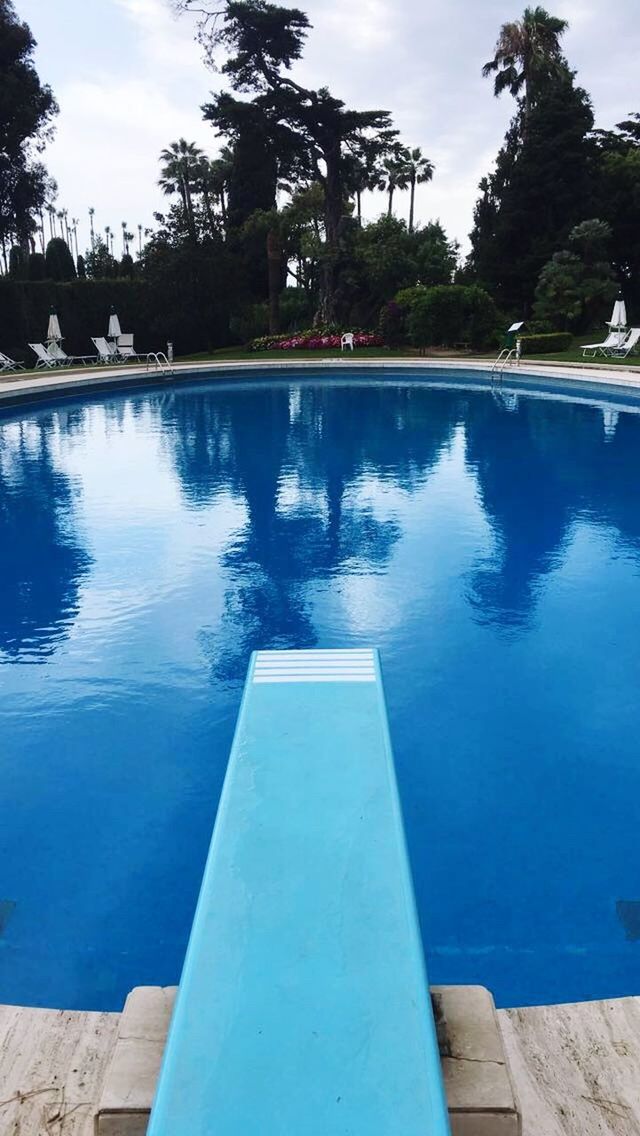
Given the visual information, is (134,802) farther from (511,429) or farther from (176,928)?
(511,429)

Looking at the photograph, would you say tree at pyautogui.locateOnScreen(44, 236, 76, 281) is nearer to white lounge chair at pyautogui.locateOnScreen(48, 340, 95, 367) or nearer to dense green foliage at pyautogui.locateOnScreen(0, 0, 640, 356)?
dense green foliage at pyautogui.locateOnScreen(0, 0, 640, 356)

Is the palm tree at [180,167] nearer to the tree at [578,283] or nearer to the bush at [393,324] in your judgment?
the bush at [393,324]

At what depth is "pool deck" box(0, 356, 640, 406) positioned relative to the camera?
55.2ft

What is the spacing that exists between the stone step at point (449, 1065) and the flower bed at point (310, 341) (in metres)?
25.6

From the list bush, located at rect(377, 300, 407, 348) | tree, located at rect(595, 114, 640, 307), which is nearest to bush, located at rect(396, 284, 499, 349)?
bush, located at rect(377, 300, 407, 348)

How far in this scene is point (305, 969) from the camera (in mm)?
1669

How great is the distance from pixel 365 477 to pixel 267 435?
11.9 ft

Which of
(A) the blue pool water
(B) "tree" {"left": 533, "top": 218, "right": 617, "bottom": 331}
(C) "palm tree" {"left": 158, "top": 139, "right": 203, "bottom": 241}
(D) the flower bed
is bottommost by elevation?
(A) the blue pool water

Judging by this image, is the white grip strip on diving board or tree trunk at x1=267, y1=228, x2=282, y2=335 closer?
the white grip strip on diving board

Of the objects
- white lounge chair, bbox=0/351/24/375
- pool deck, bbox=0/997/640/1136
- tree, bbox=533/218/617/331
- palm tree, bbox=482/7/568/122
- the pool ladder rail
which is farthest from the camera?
palm tree, bbox=482/7/568/122

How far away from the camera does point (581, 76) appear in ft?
103

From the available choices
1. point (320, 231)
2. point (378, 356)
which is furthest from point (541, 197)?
point (378, 356)

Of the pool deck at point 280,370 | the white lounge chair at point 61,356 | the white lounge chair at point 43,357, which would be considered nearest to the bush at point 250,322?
the pool deck at point 280,370

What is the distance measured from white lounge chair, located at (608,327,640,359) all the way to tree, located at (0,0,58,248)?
828 inches
